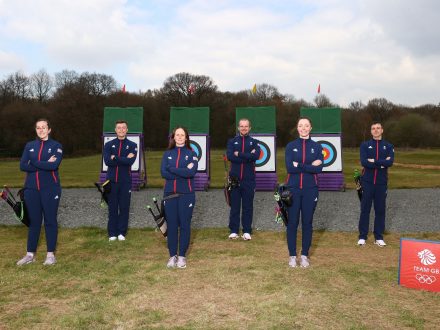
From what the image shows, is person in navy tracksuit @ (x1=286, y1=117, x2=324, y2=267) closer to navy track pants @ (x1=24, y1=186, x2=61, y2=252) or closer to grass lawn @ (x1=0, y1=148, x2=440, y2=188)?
navy track pants @ (x1=24, y1=186, x2=61, y2=252)

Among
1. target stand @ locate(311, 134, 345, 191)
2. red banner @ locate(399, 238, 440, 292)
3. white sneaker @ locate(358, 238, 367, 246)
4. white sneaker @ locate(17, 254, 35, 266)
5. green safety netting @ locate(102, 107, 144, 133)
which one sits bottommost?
white sneaker @ locate(17, 254, 35, 266)

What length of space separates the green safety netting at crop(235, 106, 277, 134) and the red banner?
33.1ft

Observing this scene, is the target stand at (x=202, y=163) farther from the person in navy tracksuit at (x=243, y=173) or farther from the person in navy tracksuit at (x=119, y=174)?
the person in navy tracksuit at (x=119, y=174)

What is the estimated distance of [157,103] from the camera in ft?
190

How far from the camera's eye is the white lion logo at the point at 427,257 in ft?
16.4

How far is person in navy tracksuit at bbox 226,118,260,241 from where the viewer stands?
25.5 ft

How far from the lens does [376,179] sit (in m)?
7.26

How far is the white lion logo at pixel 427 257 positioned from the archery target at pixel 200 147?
10309mm

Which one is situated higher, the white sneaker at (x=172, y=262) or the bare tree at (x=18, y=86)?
the bare tree at (x=18, y=86)

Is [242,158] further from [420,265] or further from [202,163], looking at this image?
[202,163]

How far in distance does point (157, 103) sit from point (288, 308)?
2166 inches

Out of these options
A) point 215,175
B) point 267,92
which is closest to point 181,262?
point 215,175

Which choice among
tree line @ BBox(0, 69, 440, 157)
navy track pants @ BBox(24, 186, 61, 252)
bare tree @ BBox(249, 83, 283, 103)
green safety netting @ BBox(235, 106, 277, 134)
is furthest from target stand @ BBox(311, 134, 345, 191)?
bare tree @ BBox(249, 83, 283, 103)

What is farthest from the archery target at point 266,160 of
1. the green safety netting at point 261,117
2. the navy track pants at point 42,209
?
the navy track pants at point 42,209
